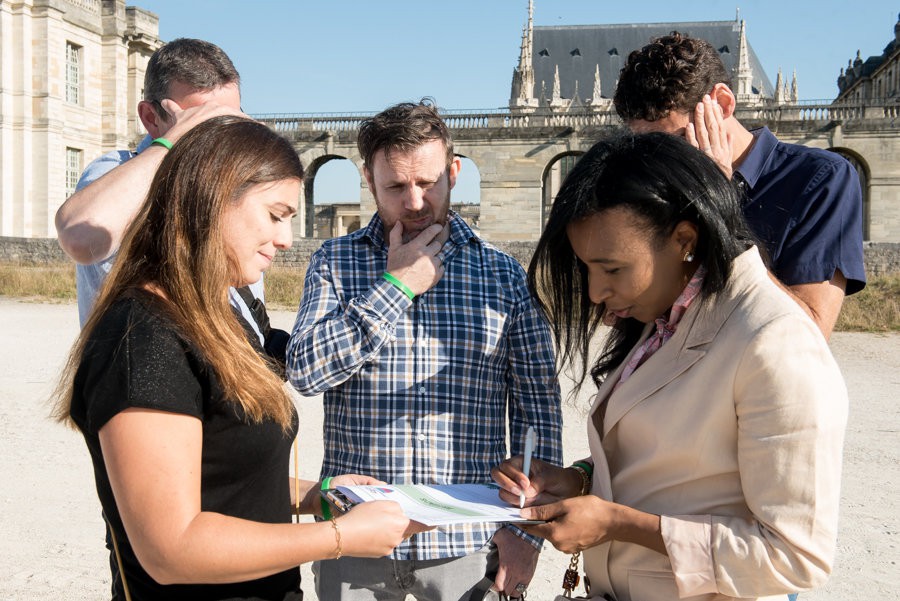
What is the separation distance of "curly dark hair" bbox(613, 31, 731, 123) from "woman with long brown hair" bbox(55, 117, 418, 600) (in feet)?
3.32

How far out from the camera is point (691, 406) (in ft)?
5.50

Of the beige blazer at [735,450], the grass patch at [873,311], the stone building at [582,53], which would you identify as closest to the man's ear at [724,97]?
the beige blazer at [735,450]

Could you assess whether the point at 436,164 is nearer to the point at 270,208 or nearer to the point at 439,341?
the point at 439,341

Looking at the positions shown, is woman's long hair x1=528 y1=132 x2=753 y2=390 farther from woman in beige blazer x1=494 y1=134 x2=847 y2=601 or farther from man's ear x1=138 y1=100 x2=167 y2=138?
man's ear x1=138 y1=100 x2=167 y2=138

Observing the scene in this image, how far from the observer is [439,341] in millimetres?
2447

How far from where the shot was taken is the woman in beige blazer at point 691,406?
5.12 ft

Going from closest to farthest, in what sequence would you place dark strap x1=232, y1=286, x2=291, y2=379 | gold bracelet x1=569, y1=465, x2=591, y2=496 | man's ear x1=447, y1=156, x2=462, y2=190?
1. gold bracelet x1=569, y1=465, x2=591, y2=496
2. dark strap x1=232, y1=286, x2=291, y2=379
3. man's ear x1=447, y1=156, x2=462, y2=190

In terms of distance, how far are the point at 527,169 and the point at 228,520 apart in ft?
108

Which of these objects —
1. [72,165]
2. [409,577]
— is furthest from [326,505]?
[72,165]

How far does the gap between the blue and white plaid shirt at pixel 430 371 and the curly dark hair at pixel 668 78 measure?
26.4 inches

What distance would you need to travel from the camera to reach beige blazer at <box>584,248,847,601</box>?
1547 millimetres

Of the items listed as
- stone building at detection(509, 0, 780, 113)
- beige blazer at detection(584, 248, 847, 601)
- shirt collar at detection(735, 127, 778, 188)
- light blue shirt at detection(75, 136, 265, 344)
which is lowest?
beige blazer at detection(584, 248, 847, 601)

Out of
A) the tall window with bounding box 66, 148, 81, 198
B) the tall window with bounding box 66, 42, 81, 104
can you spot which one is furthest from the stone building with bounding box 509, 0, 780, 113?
the tall window with bounding box 66, 148, 81, 198

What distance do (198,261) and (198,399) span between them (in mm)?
287
